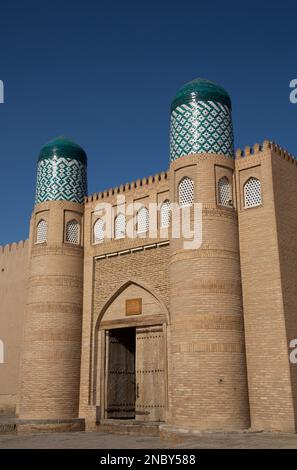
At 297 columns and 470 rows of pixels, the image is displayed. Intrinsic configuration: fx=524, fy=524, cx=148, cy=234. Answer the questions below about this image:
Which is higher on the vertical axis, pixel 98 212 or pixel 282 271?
pixel 98 212

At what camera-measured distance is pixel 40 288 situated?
514 inches

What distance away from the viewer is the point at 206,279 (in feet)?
33.3

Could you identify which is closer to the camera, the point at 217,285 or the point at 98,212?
the point at 217,285

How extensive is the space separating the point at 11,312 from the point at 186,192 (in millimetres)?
9226

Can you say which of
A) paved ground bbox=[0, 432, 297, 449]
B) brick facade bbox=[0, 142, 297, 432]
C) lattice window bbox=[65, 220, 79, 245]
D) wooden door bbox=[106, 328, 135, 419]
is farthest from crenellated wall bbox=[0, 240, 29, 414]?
paved ground bbox=[0, 432, 297, 449]

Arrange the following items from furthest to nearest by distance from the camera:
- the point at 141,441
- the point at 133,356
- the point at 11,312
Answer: the point at 11,312
the point at 133,356
the point at 141,441

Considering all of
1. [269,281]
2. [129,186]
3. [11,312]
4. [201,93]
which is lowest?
[269,281]

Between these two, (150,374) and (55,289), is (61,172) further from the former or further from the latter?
(150,374)

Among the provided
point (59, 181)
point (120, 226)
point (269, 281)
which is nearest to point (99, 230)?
point (120, 226)

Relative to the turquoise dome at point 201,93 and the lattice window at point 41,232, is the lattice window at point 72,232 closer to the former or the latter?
the lattice window at point 41,232

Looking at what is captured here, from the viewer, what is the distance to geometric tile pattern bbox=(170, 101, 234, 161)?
11047 millimetres
